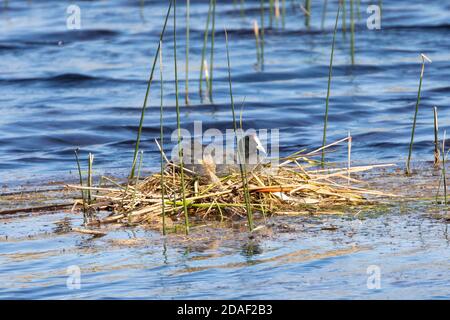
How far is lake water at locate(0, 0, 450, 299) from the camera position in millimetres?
4633

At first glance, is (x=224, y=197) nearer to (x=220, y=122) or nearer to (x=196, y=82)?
(x=220, y=122)

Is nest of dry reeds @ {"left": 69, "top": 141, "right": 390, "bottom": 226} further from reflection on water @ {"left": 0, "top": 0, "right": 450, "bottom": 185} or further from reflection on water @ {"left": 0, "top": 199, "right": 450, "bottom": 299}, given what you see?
reflection on water @ {"left": 0, "top": 0, "right": 450, "bottom": 185}

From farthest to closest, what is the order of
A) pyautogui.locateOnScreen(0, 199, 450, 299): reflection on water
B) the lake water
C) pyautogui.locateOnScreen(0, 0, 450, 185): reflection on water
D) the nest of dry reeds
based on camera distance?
pyautogui.locateOnScreen(0, 0, 450, 185): reflection on water, the nest of dry reeds, the lake water, pyautogui.locateOnScreen(0, 199, 450, 299): reflection on water

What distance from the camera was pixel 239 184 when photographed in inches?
224

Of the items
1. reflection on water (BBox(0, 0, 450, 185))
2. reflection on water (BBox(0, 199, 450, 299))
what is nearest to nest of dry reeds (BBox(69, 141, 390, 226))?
reflection on water (BBox(0, 199, 450, 299))

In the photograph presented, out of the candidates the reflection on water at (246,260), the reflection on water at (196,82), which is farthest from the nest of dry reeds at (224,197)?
the reflection on water at (196,82)

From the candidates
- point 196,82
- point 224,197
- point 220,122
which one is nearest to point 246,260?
point 224,197

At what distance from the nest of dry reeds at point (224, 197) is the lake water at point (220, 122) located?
0.20 meters

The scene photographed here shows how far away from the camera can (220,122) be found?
996cm

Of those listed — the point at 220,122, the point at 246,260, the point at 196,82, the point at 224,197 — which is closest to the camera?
the point at 246,260

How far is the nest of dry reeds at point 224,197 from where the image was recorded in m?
5.64

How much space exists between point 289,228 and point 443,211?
950 mm

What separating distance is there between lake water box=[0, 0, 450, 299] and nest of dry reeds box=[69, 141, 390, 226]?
0.20m

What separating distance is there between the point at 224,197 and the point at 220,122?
4.27 metres
